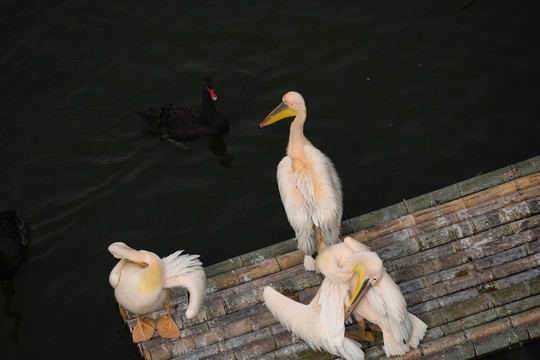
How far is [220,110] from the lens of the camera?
885 cm

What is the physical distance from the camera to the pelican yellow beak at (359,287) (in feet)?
16.6

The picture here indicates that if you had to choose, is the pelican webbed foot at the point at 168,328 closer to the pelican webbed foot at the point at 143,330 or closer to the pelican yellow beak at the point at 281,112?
the pelican webbed foot at the point at 143,330

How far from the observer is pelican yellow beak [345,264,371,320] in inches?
199

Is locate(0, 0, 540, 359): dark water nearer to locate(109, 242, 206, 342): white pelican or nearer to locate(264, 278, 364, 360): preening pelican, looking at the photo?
locate(109, 242, 206, 342): white pelican

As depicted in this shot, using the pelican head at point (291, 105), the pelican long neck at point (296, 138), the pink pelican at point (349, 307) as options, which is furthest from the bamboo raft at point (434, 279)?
the pelican head at point (291, 105)

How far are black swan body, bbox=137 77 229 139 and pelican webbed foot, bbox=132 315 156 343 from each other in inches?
125

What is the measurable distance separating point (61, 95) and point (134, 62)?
1.26 metres

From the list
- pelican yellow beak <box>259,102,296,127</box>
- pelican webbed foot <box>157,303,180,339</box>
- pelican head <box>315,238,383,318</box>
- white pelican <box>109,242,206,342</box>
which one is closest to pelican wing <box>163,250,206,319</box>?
white pelican <box>109,242,206,342</box>

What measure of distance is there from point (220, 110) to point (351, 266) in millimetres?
4361

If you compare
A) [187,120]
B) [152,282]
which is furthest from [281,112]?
[152,282]

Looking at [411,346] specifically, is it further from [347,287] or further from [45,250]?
[45,250]

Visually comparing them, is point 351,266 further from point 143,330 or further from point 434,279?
point 143,330

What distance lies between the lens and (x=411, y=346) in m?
5.41

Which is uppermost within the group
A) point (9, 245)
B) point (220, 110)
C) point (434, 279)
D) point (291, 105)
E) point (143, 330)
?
point (291, 105)
